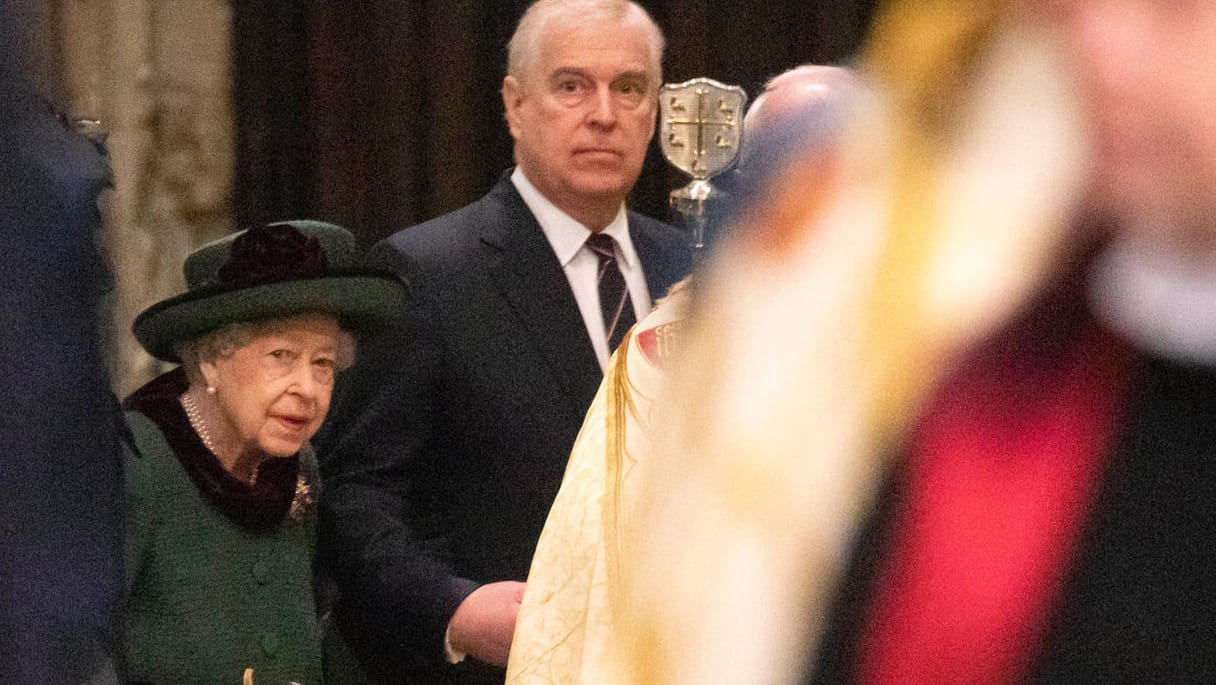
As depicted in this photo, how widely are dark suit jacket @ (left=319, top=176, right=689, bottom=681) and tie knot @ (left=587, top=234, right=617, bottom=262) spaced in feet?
0.24

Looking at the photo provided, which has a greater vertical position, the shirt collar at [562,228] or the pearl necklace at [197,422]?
the shirt collar at [562,228]

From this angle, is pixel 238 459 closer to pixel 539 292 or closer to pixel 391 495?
pixel 391 495

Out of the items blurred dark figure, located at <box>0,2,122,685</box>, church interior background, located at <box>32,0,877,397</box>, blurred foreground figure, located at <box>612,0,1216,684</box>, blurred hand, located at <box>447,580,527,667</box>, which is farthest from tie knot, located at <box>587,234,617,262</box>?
blurred foreground figure, located at <box>612,0,1216,684</box>

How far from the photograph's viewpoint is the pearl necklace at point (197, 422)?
2.38 metres

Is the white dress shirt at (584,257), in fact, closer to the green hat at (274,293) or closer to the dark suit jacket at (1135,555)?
→ the green hat at (274,293)

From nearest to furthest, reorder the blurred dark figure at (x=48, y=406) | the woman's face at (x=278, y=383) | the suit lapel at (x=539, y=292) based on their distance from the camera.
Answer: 1. the blurred dark figure at (x=48, y=406)
2. the woman's face at (x=278, y=383)
3. the suit lapel at (x=539, y=292)

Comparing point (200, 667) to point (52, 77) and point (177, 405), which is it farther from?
point (52, 77)

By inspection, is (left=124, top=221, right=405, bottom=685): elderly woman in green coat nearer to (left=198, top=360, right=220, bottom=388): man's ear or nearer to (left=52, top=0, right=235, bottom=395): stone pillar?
(left=198, top=360, right=220, bottom=388): man's ear

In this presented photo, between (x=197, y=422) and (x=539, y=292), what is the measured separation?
52 centimetres

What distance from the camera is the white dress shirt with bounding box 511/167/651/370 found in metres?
2.59

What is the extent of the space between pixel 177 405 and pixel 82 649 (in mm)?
1652

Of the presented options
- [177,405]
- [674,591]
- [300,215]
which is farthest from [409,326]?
[674,591]

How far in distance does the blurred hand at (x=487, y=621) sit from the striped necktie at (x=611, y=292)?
0.44 meters

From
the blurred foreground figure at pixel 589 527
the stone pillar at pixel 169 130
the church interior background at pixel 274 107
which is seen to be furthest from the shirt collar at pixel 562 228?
the blurred foreground figure at pixel 589 527
